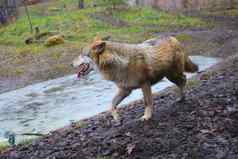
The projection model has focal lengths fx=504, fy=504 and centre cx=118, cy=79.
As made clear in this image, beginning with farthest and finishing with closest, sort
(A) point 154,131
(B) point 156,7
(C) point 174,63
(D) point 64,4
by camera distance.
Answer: (D) point 64,4 → (B) point 156,7 → (C) point 174,63 → (A) point 154,131

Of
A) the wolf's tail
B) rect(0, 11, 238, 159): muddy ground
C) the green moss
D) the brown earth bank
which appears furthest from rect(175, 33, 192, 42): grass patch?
the wolf's tail

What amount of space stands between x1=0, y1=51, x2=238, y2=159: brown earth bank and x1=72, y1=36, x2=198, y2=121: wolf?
1.66 feet

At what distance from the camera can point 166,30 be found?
26188 millimetres

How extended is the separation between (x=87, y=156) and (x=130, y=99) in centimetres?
584

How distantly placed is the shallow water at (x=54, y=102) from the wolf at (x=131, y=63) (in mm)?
3369

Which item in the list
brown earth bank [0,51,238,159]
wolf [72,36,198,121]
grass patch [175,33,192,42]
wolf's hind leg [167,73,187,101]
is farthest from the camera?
grass patch [175,33,192,42]

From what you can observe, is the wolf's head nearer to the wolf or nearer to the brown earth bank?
the wolf

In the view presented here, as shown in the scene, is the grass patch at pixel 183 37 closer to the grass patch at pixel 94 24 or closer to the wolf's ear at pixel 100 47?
the grass patch at pixel 94 24

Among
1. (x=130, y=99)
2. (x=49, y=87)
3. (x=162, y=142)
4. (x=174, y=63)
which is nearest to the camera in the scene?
(x=162, y=142)

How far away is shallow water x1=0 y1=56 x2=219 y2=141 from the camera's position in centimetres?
1098

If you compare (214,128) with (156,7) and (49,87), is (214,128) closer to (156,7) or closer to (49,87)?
(49,87)

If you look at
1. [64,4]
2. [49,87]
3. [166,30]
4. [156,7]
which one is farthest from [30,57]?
[64,4]

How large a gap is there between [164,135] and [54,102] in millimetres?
7443

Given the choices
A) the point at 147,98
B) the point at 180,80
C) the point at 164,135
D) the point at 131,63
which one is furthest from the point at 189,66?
the point at 164,135
